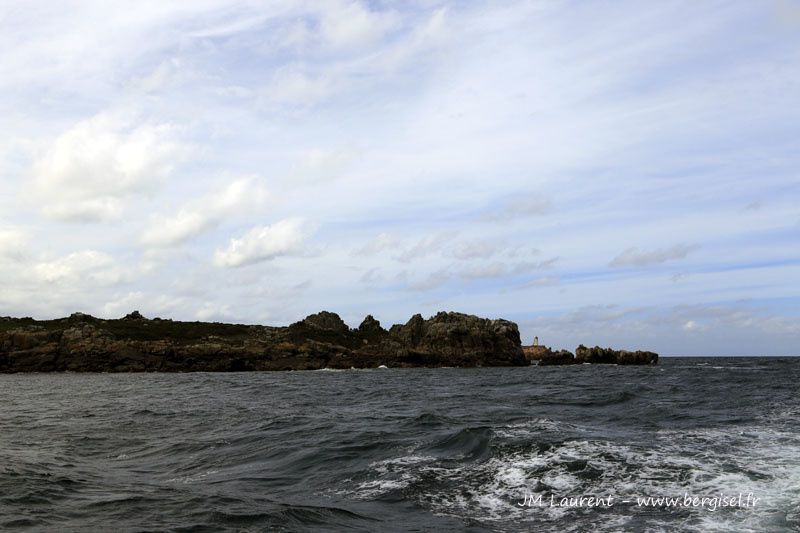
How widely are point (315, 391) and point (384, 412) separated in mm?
17981

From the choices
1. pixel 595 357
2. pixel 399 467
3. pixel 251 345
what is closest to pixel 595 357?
pixel 595 357

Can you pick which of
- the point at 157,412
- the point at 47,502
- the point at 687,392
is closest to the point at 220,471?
the point at 47,502

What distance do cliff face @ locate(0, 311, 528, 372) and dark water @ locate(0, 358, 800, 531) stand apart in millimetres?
68170

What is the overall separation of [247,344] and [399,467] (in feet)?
320

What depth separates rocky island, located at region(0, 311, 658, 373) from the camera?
9569 centimetres

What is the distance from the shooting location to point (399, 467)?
18297 millimetres

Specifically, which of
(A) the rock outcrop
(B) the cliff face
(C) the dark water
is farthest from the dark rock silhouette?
(C) the dark water

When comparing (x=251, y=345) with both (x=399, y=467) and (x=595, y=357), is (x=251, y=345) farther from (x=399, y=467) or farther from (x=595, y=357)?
(x=399, y=467)

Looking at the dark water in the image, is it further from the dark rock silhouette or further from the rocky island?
the dark rock silhouette

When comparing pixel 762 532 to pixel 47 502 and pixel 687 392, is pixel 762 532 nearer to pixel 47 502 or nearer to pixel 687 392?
pixel 47 502

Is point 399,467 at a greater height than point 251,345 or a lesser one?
lesser

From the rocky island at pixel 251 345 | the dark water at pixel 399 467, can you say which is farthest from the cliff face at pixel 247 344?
the dark water at pixel 399 467

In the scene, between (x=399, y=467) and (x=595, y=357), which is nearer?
(x=399, y=467)

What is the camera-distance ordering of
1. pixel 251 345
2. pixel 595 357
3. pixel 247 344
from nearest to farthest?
pixel 251 345
pixel 247 344
pixel 595 357
